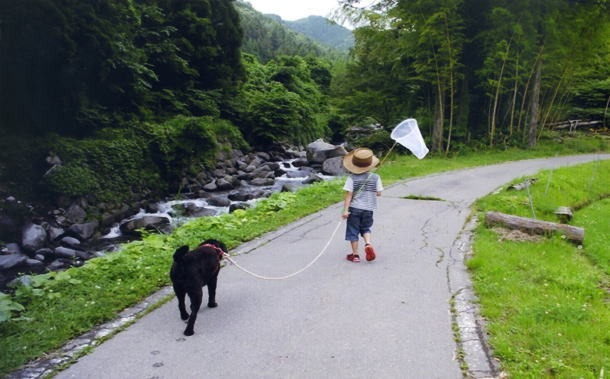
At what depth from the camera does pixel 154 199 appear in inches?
675

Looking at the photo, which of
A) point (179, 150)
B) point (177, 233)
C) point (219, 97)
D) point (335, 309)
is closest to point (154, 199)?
point (179, 150)

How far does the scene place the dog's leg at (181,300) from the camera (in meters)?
4.89

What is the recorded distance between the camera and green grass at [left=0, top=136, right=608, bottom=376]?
15.1ft

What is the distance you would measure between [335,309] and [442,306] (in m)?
1.33

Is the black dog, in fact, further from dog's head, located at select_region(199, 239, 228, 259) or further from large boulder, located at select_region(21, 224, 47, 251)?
large boulder, located at select_region(21, 224, 47, 251)

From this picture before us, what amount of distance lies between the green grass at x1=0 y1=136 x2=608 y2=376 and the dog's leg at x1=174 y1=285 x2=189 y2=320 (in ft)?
2.91

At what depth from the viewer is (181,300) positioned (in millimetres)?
4977

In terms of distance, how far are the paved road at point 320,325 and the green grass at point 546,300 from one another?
29 cm

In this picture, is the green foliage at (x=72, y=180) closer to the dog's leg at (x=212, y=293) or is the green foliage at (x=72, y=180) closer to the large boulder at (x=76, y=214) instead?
the large boulder at (x=76, y=214)

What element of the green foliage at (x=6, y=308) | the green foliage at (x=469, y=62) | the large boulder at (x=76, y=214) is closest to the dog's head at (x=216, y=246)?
the green foliage at (x=6, y=308)

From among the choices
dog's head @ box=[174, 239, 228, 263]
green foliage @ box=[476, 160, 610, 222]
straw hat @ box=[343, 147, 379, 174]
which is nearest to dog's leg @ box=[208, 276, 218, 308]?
dog's head @ box=[174, 239, 228, 263]

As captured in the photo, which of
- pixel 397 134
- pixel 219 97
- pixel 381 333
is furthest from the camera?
pixel 219 97

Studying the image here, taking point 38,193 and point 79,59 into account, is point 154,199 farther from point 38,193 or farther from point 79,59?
point 79,59

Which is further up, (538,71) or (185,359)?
(538,71)
